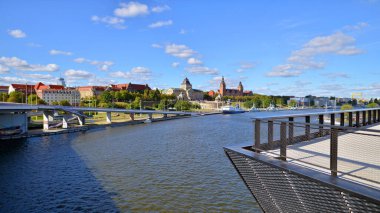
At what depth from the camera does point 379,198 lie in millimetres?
3262

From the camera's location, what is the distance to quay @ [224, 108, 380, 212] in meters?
3.91

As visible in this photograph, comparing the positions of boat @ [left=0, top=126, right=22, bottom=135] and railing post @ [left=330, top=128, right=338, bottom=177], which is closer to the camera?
railing post @ [left=330, top=128, right=338, bottom=177]

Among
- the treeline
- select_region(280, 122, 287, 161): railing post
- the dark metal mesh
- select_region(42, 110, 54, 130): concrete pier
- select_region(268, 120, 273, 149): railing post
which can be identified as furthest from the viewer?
the treeline

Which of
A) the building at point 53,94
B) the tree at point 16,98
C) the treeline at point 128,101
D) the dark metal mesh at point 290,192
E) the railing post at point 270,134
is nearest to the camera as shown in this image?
the dark metal mesh at point 290,192

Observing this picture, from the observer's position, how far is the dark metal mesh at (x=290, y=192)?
3883 millimetres

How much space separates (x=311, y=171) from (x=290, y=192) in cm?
88

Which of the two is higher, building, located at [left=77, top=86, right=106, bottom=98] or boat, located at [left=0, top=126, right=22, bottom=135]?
building, located at [left=77, top=86, right=106, bottom=98]

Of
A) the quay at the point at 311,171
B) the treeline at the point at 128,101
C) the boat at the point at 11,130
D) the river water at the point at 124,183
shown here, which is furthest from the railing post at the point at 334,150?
the treeline at the point at 128,101

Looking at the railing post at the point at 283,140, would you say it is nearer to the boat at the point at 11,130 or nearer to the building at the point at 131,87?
the boat at the point at 11,130

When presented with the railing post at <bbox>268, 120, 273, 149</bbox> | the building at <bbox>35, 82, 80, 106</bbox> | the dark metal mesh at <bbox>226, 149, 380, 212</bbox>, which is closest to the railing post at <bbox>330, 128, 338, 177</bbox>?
A: the dark metal mesh at <bbox>226, 149, 380, 212</bbox>

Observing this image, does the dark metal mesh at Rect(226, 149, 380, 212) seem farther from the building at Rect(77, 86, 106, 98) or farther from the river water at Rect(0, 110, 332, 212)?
the building at Rect(77, 86, 106, 98)

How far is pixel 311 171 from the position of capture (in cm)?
453

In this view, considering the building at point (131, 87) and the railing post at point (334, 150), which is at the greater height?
the building at point (131, 87)

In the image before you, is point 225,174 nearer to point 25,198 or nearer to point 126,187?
point 126,187
